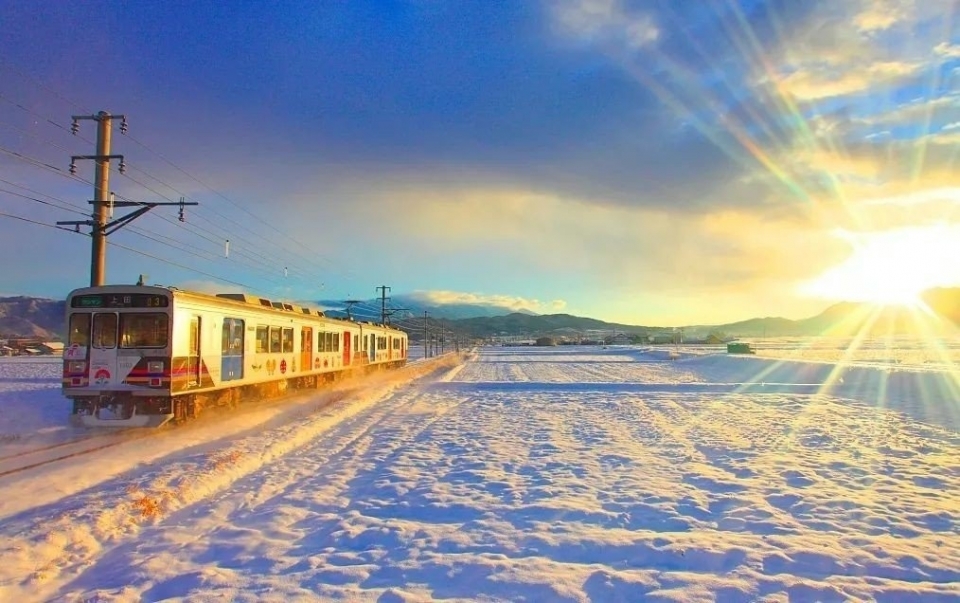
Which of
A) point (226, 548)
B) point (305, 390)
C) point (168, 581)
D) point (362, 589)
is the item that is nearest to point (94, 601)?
point (168, 581)

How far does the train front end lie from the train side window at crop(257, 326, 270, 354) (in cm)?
465

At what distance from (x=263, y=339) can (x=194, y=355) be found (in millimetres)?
4255

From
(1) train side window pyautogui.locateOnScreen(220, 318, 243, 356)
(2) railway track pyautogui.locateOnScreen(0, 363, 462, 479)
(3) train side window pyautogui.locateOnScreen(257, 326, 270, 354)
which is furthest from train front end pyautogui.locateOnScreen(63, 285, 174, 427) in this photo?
(3) train side window pyautogui.locateOnScreen(257, 326, 270, 354)

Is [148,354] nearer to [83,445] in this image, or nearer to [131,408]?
[131,408]

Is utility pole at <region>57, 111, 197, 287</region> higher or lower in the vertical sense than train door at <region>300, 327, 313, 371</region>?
higher

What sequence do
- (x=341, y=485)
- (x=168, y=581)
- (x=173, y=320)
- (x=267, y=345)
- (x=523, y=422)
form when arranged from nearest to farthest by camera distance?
(x=168, y=581), (x=341, y=485), (x=173, y=320), (x=523, y=422), (x=267, y=345)

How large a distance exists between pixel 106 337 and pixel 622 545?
42.7 feet

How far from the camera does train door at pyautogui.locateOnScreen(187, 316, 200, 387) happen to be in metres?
14.6

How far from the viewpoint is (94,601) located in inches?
178

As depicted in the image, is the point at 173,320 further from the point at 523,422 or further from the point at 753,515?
the point at 753,515

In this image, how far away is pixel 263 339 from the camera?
62.5ft

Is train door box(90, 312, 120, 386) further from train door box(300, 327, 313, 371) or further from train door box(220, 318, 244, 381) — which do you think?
train door box(300, 327, 313, 371)

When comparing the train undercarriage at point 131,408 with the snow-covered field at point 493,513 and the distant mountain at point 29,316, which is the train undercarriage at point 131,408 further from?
the distant mountain at point 29,316

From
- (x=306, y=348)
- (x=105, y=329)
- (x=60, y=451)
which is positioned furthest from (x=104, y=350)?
(x=306, y=348)
